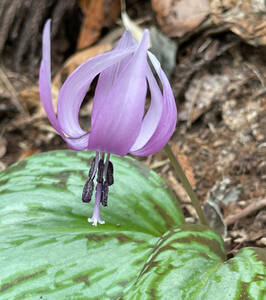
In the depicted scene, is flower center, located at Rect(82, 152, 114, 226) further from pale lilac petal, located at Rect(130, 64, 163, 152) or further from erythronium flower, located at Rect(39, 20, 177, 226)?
pale lilac petal, located at Rect(130, 64, 163, 152)

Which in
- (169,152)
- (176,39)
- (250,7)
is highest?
(169,152)

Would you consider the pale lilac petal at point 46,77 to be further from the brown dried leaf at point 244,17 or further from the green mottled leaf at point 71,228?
the brown dried leaf at point 244,17

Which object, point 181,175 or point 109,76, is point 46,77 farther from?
point 181,175

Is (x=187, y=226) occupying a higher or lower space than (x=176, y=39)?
higher

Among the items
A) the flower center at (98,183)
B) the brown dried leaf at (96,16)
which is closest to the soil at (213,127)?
the brown dried leaf at (96,16)

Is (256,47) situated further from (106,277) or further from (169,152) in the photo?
(106,277)

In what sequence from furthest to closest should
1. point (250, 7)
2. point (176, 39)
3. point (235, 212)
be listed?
point (176, 39) → point (250, 7) → point (235, 212)

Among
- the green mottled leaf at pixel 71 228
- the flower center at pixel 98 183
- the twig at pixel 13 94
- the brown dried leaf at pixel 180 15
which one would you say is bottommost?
the twig at pixel 13 94

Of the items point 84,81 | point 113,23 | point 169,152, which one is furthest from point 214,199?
point 113,23
